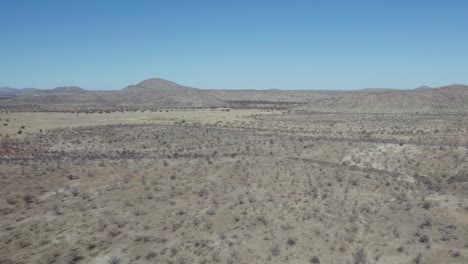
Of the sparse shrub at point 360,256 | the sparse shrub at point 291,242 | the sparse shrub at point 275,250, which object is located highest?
the sparse shrub at point 291,242

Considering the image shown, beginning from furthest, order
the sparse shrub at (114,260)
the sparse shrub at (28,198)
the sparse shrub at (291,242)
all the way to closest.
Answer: the sparse shrub at (28,198) < the sparse shrub at (291,242) < the sparse shrub at (114,260)

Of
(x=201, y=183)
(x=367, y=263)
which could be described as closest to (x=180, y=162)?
(x=201, y=183)

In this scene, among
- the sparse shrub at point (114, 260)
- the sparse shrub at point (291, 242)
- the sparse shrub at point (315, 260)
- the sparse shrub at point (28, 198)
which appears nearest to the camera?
the sparse shrub at point (114, 260)

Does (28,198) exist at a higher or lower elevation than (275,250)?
higher

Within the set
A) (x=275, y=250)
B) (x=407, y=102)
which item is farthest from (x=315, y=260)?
(x=407, y=102)

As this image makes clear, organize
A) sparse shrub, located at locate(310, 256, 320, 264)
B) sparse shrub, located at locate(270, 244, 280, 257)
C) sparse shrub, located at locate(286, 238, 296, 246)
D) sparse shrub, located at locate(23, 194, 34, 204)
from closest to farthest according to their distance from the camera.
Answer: sparse shrub, located at locate(310, 256, 320, 264)
sparse shrub, located at locate(270, 244, 280, 257)
sparse shrub, located at locate(286, 238, 296, 246)
sparse shrub, located at locate(23, 194, 34, 204)

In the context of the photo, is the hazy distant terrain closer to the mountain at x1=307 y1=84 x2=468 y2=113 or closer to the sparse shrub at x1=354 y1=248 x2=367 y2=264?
the sparse shrub at x1=354 y1=248 x2=367 y2=264

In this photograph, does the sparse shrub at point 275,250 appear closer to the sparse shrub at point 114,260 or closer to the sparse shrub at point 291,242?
the sparse shrub at point 291,242

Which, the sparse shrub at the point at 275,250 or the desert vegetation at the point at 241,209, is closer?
the sparse shrub at the point at 275,250

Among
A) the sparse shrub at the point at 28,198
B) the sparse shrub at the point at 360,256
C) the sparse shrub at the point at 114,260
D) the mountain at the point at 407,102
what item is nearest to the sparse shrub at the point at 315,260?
the sparse shrub at the point at 360,256

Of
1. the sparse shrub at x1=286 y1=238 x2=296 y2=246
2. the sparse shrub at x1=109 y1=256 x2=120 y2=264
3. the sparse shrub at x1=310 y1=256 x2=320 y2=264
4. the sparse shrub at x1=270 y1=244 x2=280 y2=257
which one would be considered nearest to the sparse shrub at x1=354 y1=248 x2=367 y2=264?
the sparse shrub at x1=310 y1=256 x2=320 y2=264

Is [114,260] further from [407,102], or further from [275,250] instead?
[407,102]

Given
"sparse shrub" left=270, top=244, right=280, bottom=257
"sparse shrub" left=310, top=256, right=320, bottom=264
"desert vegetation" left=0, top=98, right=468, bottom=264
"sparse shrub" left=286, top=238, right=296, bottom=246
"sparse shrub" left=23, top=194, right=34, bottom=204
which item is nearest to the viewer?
"sparse shrub" left=310, top=256, right=320, bottom=264
